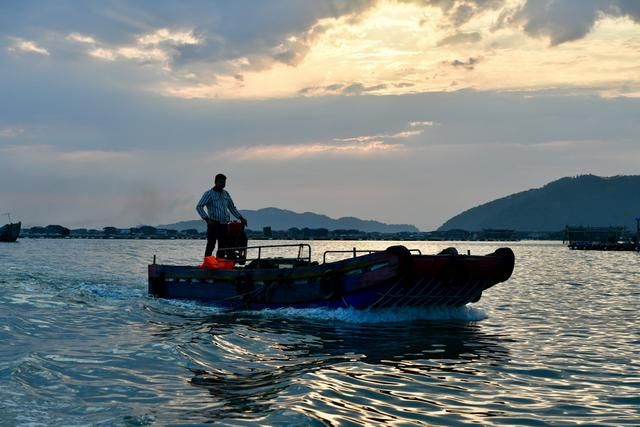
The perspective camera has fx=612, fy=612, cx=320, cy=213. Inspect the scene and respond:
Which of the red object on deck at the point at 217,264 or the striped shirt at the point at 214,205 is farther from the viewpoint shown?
the striped shirt at the point at 214,205

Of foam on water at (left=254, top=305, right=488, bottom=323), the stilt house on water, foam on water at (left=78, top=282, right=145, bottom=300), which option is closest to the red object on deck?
foam on water at (left=254, top=305, right=488, bottom=323)

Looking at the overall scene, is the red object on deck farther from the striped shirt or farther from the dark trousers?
the striped shirt

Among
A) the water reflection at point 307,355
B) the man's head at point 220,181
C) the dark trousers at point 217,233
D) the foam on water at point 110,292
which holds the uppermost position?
the man's head at point 220,181

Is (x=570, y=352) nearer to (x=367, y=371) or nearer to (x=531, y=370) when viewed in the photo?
(x=531, y=370)

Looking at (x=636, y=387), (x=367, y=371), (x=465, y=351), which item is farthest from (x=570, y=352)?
(x=367, y=371)

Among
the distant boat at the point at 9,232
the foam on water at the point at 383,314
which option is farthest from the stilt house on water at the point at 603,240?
the distant boat at the point at 9,232

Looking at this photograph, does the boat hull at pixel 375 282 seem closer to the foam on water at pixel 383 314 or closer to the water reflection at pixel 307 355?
the foam on water at pixel 383 314

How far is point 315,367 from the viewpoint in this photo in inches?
396

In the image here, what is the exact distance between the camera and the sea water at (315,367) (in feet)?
24.2

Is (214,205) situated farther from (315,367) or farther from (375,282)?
(315,367)

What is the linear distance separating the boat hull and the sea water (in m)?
0.39

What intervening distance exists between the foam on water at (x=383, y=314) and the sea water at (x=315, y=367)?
1.4 inches

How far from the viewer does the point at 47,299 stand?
20.3 meters

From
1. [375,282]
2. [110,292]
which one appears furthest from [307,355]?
[110,292]
